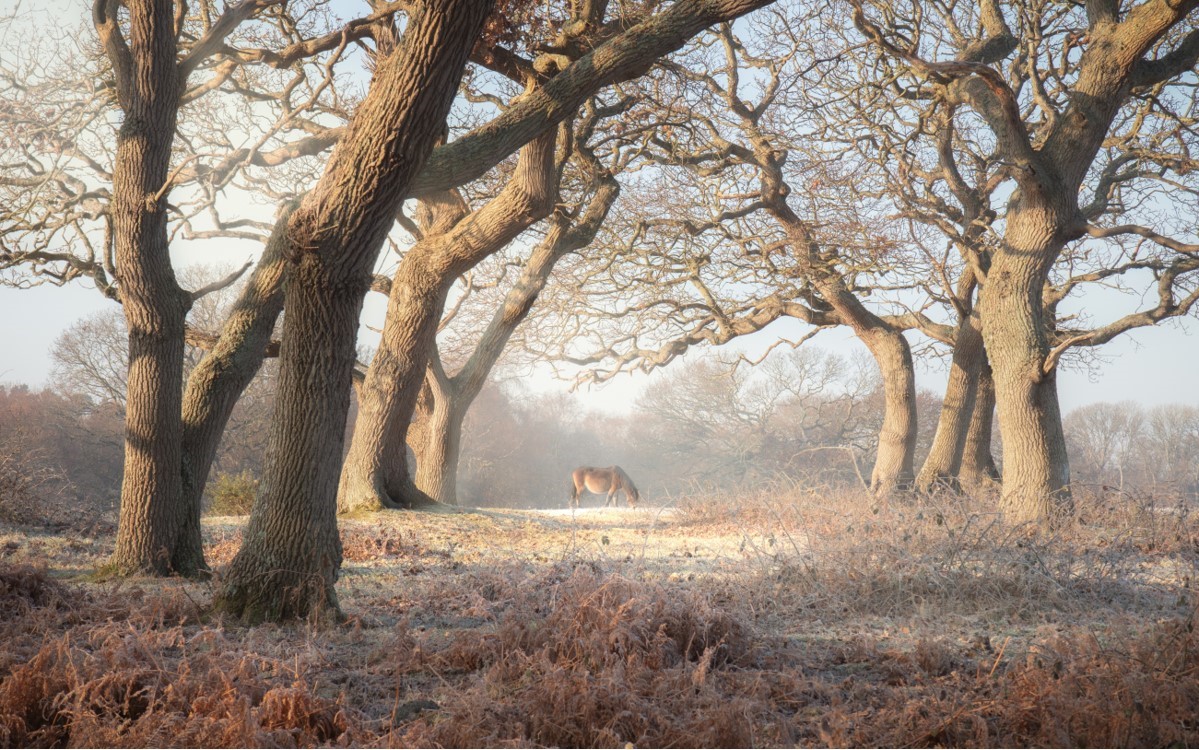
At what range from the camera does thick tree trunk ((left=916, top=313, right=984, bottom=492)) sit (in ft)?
49.5

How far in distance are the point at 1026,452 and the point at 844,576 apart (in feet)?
19.5

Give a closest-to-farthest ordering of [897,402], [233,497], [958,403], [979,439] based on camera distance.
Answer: [233,497]
[958,403]
[979,439]
[897,402]

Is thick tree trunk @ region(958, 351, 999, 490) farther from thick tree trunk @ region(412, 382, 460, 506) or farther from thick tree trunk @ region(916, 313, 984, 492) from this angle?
thick tree trunk @ region(412, 382, 460, 506)

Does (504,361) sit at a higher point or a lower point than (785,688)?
higher

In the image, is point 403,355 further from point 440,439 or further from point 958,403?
point 958,403

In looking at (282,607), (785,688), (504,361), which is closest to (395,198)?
(282,607)

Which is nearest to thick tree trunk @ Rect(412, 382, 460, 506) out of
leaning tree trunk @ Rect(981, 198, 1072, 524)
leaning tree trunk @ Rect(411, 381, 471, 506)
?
leaning tree trunk @ Rect(411, 381, 471, 506)

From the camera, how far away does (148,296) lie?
280 inches

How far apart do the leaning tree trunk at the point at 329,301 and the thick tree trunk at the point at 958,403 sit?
1260cm

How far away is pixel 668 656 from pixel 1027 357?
328 inches

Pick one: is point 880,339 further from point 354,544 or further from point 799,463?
point 799,463

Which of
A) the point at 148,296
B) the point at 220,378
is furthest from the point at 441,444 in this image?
the point at 148,296

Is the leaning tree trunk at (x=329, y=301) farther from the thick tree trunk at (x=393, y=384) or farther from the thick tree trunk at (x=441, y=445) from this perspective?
the thick tree trunk at (x=441, y=445)

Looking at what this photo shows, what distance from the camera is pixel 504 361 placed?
21.7 meters
